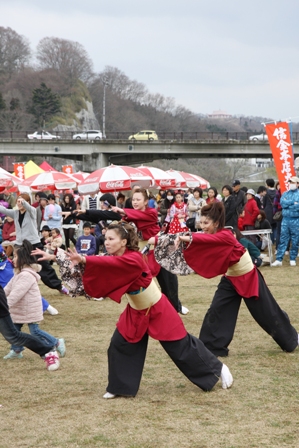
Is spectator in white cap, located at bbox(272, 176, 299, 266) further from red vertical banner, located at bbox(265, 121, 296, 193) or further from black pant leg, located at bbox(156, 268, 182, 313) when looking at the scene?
black pant leg, located at bbox(156, 268, 182, 313)

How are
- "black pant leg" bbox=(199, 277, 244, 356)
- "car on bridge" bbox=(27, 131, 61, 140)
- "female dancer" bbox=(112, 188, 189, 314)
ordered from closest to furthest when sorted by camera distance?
"black pant leg" bbox=(199, 277, 244, 356) < "female dancer" bbox=(112, 188, 189, 314) < "car on bridge" bbox=(27, 131, 61, 140)

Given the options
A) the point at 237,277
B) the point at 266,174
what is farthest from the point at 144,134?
the point at 237,277

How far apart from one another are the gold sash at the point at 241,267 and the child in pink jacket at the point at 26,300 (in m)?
1.96

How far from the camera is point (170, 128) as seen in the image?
293 feet

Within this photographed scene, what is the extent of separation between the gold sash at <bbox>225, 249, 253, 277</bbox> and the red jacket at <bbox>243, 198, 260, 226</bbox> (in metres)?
8.56

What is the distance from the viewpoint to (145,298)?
17.3 feet

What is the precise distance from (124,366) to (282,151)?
1079cm

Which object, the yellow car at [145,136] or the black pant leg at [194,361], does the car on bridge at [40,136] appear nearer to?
the yellow car at [145,136]

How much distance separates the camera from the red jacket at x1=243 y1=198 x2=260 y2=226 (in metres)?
14.8

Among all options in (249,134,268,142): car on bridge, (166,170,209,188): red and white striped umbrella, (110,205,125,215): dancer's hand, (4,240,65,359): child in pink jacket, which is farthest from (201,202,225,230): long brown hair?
(249,134,268,142): car on bridge

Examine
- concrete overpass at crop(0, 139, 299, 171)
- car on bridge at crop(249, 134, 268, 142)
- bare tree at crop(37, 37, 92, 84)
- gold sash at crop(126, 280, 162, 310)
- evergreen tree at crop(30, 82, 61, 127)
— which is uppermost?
bare tree at crop(37, 37, 92, 84)

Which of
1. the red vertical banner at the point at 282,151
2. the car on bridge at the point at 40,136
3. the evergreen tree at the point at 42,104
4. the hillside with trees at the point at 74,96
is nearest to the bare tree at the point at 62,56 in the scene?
the hillside with trees at the point at 74,96

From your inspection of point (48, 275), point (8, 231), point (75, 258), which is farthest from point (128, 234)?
point (8, 231)

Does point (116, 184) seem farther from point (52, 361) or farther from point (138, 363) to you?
point (138, 363)
